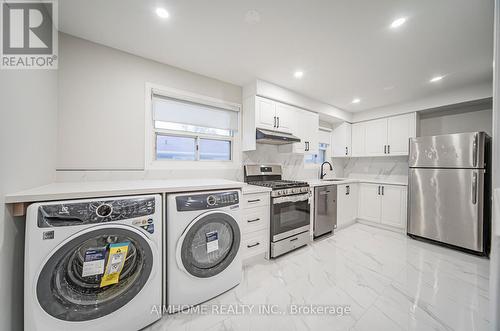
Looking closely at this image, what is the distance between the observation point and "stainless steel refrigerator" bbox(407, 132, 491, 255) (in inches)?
96.7

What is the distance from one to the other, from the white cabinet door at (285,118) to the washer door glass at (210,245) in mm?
1749

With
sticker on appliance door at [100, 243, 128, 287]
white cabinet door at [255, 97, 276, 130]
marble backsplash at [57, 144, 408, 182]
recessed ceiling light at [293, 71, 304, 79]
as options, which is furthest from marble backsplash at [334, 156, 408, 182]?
sticker on appliance door at [100, 243, 128, 287]

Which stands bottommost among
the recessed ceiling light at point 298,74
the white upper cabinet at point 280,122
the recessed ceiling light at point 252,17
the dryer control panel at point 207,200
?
the dryer control panel at point 207,200

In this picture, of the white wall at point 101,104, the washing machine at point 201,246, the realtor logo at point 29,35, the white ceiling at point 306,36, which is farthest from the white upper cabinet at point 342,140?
the realtor logo at point 29,35

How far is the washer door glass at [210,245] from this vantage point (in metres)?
1.51

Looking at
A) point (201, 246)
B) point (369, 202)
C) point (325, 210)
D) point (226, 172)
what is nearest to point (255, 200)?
point (226, 172)

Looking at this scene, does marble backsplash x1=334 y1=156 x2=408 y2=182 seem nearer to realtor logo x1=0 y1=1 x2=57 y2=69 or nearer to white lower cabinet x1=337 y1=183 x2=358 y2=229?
white lower cabinet x1=337 y1=183 x2=358 y2=229

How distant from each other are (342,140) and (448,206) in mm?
2064

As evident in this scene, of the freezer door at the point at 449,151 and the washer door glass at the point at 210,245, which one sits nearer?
the washer door glass at the point at 210,245

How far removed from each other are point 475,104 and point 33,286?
218 inches

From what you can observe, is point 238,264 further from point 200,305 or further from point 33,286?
point 33,286

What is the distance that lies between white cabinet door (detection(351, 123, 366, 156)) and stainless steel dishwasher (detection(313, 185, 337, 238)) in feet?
4.60

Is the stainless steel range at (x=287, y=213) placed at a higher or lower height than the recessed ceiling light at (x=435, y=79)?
lower

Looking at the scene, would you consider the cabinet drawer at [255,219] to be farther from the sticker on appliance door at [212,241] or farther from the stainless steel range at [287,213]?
the sticker on appliance door at [212,241]
